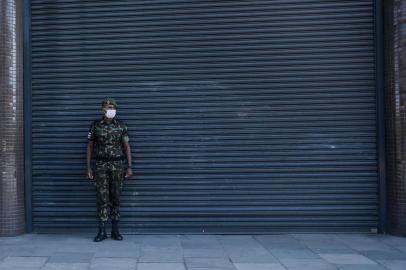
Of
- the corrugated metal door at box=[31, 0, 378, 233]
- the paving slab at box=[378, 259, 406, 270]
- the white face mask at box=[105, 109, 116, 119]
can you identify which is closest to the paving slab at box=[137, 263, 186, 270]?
the corrugated metal door at box=[31, 0, 378, 233]

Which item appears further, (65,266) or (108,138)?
(108,138)

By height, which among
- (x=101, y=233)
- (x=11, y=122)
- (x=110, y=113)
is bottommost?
(x=101, y=233)

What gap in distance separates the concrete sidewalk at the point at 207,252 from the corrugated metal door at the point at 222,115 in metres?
0.38

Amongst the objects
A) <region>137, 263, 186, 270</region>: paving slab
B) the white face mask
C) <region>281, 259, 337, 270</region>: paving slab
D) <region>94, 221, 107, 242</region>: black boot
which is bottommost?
<region>281, 259, 337, 270</region>: paving slab

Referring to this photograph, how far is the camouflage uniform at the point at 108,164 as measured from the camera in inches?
246

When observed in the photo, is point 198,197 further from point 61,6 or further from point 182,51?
point 61,6

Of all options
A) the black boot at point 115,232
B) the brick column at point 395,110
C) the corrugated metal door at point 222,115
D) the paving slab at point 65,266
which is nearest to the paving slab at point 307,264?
the corrugated metal door at point 222,115

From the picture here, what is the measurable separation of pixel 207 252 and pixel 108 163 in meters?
1.99

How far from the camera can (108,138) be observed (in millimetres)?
6230

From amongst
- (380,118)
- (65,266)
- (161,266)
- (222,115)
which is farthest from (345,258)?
(65,266)

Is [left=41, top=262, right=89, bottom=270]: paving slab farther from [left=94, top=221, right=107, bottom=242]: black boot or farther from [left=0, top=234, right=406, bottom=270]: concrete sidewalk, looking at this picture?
[left=94, top=221, right=107, bottom=242]: black boot

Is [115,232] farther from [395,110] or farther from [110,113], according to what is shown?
[395,110]

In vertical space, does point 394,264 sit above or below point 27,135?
below

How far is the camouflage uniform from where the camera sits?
6.24m
